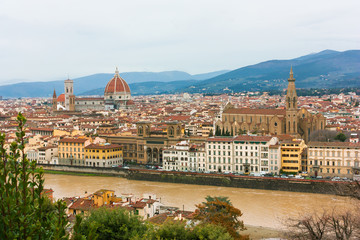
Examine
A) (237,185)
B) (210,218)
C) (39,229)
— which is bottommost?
(237,185)

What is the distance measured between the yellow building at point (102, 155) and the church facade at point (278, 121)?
9054 millimetres

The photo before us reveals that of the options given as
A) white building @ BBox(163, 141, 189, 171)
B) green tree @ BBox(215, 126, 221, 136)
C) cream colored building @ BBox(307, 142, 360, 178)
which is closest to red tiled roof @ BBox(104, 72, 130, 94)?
green tree @ BBox(215, 126, 221, 136)

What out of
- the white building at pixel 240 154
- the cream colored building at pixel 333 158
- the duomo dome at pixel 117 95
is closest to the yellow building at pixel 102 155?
the white building at pixel 240 154

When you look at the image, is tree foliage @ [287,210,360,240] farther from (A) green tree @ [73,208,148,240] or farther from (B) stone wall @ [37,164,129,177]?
(B) stone wall @ [37,164,129,177]

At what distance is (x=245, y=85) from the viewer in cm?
18288

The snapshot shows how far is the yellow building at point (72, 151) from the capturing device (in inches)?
1291

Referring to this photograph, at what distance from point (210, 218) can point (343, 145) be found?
14.0 m

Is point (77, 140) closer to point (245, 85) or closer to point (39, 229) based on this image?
point (39, 229)

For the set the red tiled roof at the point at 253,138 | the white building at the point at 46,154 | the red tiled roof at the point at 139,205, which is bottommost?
the white building at the point at 46,154

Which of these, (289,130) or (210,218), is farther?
(289,130)

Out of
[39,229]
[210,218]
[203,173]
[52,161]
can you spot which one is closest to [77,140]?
[52,161]

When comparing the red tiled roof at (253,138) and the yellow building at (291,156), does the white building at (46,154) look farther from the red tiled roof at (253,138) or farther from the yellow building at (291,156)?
the yellow building at (291,156)

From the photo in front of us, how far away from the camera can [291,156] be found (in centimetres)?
2698

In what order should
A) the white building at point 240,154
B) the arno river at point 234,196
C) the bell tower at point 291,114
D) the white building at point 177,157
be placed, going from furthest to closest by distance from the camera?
the bell tower at point 291,114 → the white building at point 177,157 → the white building at point 240,154 → the arno river at point 234,196
